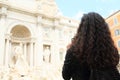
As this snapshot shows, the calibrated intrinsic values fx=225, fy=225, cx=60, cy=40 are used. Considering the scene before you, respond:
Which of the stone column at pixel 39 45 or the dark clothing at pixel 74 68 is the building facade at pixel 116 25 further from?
the dark clothing at pixel 74 68

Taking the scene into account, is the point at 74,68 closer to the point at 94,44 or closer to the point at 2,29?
the point at 94,44

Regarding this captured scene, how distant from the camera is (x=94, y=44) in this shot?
6.55 feet

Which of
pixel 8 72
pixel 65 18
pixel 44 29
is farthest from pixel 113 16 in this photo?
pixel 8 72

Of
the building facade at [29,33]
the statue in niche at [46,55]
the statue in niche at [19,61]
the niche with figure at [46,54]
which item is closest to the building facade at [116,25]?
the building facade at [29,33]

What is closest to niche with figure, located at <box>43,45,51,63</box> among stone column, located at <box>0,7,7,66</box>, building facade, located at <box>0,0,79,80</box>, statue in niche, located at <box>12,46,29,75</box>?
building facade, located at <box>0,0,79,80</box>

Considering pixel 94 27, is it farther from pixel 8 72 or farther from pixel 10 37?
pixel 10 37

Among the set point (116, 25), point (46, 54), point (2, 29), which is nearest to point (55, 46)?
point (46, 54)

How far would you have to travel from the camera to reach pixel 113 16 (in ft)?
93.2

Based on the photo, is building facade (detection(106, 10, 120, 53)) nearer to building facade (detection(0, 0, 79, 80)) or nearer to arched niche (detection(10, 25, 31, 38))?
building facade (detection(0, 0, 79, 80))

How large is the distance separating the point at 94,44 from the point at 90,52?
8cm

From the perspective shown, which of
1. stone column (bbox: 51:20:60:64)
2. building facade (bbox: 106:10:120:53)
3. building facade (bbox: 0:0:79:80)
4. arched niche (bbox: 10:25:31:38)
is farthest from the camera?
building facade (bbox: 106:10:120:53)

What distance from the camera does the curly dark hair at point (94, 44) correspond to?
1.96m

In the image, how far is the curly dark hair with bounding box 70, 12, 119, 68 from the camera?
196 centimetres

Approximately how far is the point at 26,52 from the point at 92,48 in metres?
19.1
